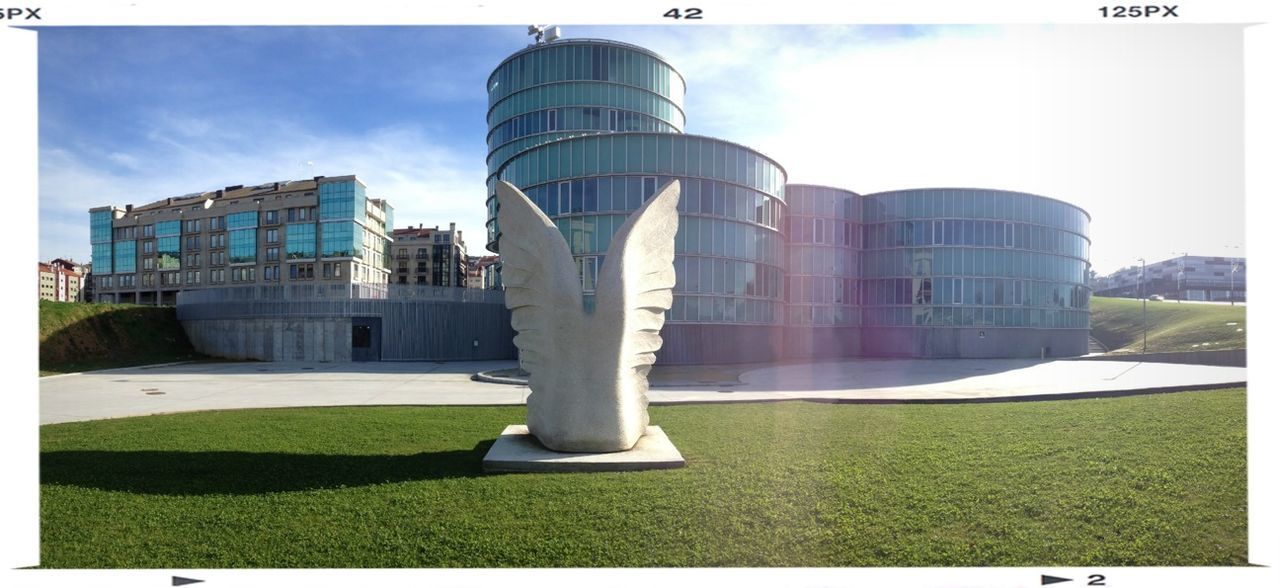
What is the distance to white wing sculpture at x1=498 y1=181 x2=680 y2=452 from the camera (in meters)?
9.22

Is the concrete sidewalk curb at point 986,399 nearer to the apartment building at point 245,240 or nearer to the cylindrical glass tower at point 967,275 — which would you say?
the cylindrical glass tower at point 967,275

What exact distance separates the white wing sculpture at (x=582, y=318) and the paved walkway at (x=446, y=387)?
7606 mm

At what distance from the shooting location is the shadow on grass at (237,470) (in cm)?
802

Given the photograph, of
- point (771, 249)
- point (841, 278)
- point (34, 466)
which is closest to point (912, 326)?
point (841, 278)

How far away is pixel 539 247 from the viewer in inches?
365

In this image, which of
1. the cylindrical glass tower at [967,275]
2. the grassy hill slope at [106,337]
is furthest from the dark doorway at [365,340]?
the cylindrical glass tower at [967,275]

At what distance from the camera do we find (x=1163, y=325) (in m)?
58.0

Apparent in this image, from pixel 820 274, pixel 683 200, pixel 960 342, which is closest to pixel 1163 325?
pixel 960 342

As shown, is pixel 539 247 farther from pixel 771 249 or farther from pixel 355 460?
pixel 771 249

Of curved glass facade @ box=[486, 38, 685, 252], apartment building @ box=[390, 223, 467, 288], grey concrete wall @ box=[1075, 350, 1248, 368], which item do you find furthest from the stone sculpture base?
apartment building @ box=[390, 223, 467, 288]

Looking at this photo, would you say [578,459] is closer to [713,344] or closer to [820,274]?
[713,344]

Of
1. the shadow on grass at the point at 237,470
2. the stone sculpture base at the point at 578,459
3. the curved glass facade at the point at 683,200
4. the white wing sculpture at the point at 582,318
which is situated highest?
the curved glass facade at the point at 683,200

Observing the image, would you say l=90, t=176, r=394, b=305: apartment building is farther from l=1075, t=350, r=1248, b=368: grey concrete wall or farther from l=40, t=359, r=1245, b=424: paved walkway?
l=1075, t=350, r=1248, b=368: grey concrete wall

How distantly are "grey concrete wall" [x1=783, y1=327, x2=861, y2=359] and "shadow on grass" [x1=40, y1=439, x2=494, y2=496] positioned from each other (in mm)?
38758
